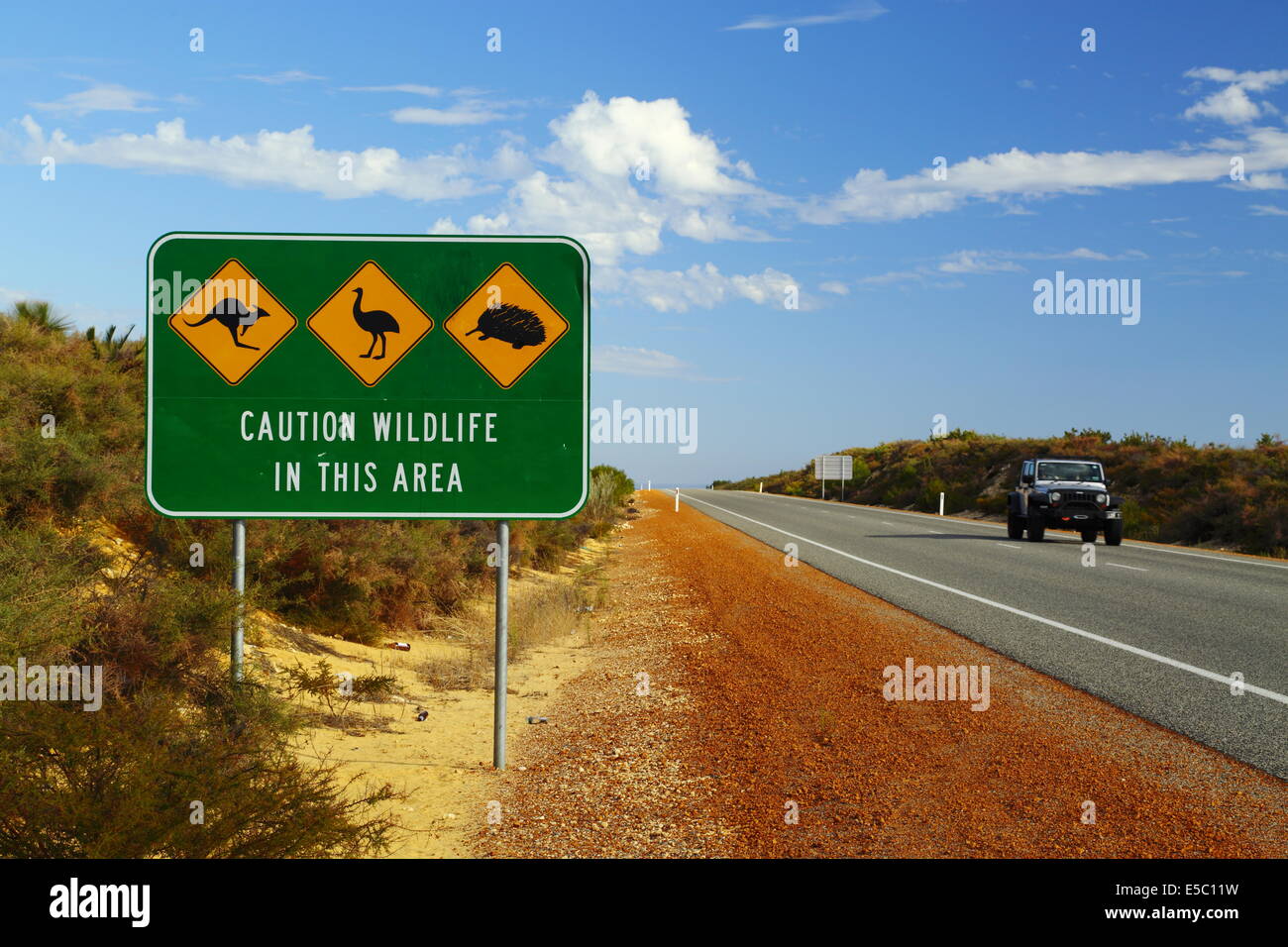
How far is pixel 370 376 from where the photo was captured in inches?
244

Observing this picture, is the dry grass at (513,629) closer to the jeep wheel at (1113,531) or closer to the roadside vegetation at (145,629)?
the roadside vegetation at (145,629)

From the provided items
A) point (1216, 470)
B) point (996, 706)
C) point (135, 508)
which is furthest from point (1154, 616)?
point (1216, 470)

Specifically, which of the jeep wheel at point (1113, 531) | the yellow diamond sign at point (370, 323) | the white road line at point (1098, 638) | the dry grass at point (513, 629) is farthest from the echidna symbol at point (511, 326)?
the jeep wheel at point (1113, 531)

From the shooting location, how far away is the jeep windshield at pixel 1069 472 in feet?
83.7

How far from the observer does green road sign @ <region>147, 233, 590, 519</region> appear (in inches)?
241

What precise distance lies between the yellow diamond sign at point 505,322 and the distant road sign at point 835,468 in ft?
227

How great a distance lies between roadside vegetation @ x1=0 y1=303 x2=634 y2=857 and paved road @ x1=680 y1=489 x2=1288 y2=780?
5588 mm

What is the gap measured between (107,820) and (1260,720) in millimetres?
7276

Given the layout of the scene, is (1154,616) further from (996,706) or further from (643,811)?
(643,811)

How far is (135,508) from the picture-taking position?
29.0 ft

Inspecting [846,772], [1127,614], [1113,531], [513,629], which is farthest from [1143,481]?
Answer: [846,772]

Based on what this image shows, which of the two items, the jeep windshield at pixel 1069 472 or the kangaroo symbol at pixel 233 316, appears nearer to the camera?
the kangaroo symbol at pixel 233 316

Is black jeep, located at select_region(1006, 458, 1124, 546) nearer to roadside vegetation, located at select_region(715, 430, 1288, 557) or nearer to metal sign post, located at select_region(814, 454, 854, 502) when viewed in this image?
roadside vegetation, located at select_region(715, 430, 1288, 557)
